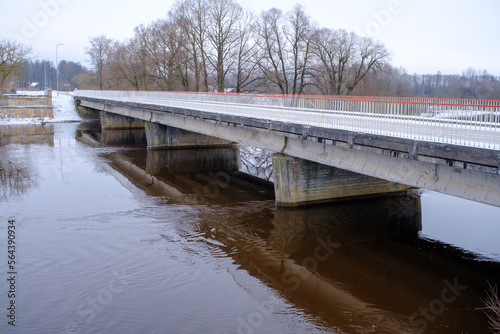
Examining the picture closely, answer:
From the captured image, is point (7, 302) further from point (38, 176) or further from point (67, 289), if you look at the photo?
point (38, 176)

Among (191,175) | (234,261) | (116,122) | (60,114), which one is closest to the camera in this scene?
(234,261)

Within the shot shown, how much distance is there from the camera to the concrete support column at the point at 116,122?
168 ft

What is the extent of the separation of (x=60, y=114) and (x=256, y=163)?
4414 cm

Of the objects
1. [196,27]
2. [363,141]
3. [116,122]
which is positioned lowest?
[116,122]

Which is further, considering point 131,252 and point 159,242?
point 159,242

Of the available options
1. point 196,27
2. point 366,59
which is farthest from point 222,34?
point 366,59

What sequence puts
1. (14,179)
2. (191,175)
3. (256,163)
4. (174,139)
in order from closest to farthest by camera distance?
(14,179)
(191,175)
(256,163)
(174,139)

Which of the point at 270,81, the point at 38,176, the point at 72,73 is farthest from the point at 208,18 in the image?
the point at 72,73

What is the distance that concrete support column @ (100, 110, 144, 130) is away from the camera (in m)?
51.3

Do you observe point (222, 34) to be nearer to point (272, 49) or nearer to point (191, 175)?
point (272, 49)

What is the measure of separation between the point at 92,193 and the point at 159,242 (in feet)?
26.4

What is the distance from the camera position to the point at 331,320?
9.69 metres

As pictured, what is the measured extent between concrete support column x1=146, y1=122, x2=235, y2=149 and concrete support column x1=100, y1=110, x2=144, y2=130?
1734 cm

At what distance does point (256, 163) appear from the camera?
30.9 metres
